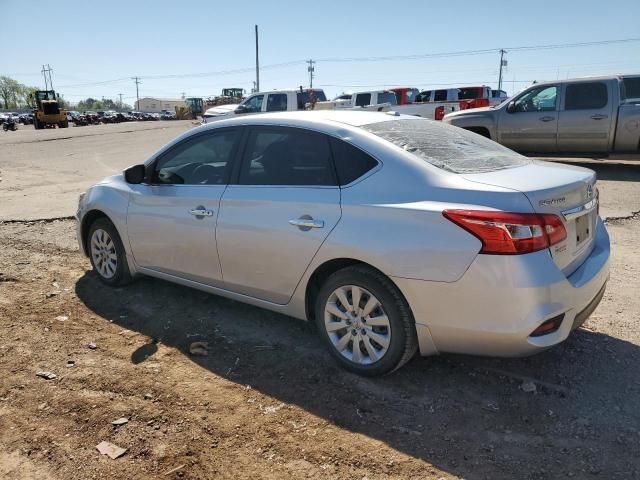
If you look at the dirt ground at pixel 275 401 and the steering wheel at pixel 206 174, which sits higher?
the steering wheel at pixel 206 174

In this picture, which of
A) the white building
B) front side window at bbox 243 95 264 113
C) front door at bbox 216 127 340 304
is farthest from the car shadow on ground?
the white building

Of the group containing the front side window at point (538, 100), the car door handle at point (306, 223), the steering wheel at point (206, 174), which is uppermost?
the front side window at point (538, 100)

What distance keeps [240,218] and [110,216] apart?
1.73 m

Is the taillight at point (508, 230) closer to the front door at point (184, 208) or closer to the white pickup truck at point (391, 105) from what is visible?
the front door at point (184, 208)

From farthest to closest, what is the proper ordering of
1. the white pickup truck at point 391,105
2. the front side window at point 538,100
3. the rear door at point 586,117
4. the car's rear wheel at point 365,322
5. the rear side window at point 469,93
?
1. the rear side window at point 469,93
2. the white pickup truck at point 391,105
3. the front side window at point 538,100
4. the rear door at point 586,117
5. the car's rear wheel at point 365,322

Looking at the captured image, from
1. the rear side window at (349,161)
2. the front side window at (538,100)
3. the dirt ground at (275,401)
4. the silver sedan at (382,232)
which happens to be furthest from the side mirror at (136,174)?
the front side window at (538,100)

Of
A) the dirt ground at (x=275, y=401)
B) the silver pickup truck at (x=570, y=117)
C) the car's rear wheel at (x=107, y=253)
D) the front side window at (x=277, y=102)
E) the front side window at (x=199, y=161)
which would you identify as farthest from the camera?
the front side window at (x=277, y=102)

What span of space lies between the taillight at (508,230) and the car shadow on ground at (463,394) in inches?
38.1

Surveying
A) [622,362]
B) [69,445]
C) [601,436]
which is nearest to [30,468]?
[69,445]

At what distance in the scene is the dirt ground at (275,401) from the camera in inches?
102

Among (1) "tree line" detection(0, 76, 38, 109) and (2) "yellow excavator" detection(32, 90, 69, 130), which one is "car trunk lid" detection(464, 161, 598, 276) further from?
(1) "tree line" detection(0, 76, 38, 109)

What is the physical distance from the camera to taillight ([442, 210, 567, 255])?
268 cm

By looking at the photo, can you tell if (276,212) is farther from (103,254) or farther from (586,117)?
(586,117)

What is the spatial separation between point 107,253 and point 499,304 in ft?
12.1
